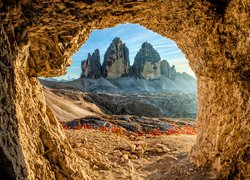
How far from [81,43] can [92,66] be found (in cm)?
9057

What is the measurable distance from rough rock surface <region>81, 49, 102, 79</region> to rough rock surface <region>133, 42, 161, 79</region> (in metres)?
17.1

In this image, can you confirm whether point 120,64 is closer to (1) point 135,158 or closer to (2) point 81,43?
(1) point 135,158

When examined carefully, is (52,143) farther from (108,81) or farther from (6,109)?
(108,81)

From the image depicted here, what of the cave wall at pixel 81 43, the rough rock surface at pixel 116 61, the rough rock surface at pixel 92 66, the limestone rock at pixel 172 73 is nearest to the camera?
the cave wall at pixel 81 43

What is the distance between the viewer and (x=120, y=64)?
96.1 m

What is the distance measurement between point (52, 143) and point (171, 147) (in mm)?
6498

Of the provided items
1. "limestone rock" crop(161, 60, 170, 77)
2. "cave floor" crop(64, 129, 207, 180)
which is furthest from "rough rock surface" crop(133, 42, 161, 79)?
"cave floor" crop(64, 129, 207, 180)

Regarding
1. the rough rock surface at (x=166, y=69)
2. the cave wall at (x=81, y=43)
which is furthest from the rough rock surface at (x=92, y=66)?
the cave wall at (x=81, y=43)

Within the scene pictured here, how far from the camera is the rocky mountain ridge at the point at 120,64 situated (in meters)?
95.1

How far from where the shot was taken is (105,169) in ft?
23.9

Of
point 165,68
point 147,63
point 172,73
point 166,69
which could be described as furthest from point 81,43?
point 172,73

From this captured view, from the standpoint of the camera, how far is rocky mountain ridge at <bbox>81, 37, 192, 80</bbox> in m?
95.1

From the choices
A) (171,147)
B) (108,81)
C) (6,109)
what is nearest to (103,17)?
(6,109)

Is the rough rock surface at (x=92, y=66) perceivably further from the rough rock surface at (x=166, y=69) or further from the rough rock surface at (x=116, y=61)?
the rough rock surface at (x=166, y=69)
